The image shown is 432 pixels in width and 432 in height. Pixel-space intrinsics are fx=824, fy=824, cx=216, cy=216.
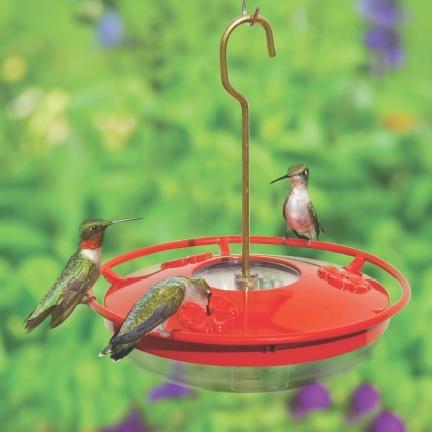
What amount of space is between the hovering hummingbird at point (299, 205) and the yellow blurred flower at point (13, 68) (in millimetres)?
3200

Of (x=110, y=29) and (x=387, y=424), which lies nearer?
(x=387, y=424)

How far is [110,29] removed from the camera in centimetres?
442

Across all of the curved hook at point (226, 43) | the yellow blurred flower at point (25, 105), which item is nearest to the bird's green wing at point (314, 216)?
the curved hook at point (226, 43)

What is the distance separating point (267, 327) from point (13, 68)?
3.60 m

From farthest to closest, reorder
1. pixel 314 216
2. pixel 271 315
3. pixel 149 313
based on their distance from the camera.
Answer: pixel 314 216, pixel 271 315, pixel 149 313

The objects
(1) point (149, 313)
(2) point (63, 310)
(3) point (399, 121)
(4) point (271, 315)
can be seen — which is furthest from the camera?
(3) point (399, 121)

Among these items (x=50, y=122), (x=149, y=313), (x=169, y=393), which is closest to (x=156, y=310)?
(x=149, y=313)

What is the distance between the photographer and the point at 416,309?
3545mm

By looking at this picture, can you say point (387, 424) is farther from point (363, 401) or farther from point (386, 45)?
point (386, 45)

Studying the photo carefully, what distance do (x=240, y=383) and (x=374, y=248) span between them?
7.89ft

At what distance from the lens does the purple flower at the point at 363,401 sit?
3.15 metres

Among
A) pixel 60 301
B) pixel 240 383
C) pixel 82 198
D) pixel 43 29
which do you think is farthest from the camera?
pixel 43 29

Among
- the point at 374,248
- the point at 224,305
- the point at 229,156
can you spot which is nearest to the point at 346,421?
the point at 374,248

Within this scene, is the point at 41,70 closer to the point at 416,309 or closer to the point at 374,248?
the point at 374,248
